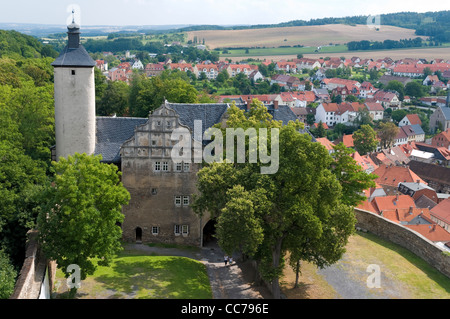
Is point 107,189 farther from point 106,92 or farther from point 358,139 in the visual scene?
point 358,139

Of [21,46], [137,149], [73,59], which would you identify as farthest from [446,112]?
[73,59]

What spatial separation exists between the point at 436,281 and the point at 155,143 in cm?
2269

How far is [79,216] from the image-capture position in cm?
2923

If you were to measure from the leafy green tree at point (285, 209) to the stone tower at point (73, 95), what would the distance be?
12969mm

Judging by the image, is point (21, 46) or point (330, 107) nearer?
point (21, 46)

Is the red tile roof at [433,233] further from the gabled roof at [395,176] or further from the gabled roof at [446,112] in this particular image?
the gabled roof at [446,112]

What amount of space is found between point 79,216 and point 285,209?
1200 cm

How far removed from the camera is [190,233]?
41.8 metres

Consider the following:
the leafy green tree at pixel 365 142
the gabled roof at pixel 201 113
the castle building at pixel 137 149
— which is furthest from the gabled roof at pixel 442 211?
the castle building at pixel 137 149

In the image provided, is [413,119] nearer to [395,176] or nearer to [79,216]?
[395,176]

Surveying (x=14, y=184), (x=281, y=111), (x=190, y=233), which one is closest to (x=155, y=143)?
(x=190, y=233)

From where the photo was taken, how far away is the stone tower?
39250 millimetres

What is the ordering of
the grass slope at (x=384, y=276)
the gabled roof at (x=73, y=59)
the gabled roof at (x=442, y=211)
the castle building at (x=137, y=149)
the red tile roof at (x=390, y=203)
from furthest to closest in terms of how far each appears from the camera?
the gabled roof at (x=442, y=211) < the red tile roof at (x=390, y=203) < the castle building at (x=137, y=149) < the gabled roof at (x=73, y=59) < the grass slope at (x=384, y=276)

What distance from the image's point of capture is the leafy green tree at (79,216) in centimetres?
2939
